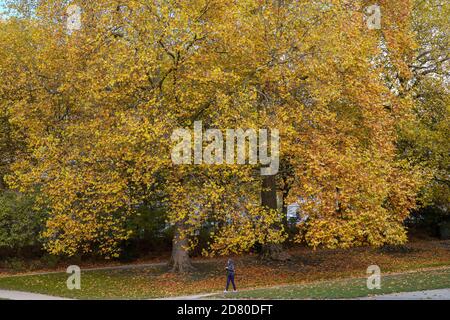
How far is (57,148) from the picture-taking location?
979 inches

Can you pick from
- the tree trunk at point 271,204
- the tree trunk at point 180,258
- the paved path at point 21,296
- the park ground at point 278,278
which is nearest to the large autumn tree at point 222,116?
the tree trunk at point 180,258

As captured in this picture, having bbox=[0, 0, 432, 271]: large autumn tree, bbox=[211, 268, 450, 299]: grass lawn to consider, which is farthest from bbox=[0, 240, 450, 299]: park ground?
bbox=[0, 0, 432, 271]: large autumn tree

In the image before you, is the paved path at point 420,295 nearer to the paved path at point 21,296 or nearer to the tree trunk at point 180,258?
the tree trunk at point 180,258

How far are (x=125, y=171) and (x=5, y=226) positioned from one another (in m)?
11.0

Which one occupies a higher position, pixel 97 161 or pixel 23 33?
pixel 23 33

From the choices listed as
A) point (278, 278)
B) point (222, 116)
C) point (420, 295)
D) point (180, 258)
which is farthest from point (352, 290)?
point (180, 258)

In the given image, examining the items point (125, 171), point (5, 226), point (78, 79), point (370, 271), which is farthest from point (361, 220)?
point (5, 226)

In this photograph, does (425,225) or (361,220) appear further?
(425,225)

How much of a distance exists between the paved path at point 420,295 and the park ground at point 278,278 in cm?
73

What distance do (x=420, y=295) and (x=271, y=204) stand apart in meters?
13.0

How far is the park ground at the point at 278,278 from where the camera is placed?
2127 cm

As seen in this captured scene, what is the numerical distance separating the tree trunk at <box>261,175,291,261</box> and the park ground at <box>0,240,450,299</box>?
62 centimetres

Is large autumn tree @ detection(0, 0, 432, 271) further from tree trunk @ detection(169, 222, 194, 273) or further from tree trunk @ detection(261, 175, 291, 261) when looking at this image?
tree trunk @ detection(261, 175, 291, 261)
